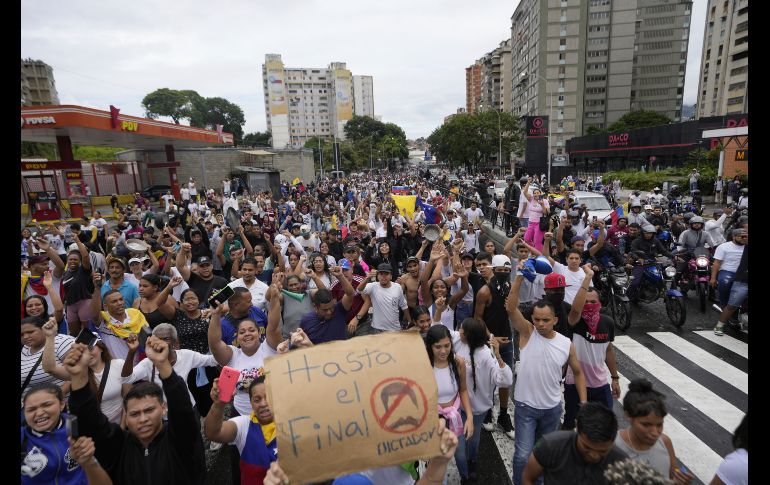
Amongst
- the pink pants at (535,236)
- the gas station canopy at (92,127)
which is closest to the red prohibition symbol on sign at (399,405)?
the pink pants at (535,236)

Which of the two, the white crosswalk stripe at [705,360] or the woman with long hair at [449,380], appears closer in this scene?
the woman with long hair at [449,380]

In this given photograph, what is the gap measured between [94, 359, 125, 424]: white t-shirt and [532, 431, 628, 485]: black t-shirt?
126 inches

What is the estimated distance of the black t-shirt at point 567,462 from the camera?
8.03ft

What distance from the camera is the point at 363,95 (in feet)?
528

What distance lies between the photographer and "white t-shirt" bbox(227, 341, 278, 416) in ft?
11.9

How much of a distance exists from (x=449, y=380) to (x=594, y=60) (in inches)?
3522

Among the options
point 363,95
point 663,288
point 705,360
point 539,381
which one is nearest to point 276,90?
point 363,95

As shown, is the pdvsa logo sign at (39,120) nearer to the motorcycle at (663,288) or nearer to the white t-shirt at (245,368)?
the white t-shirt at (245,368)

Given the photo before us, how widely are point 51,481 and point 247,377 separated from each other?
1422mm

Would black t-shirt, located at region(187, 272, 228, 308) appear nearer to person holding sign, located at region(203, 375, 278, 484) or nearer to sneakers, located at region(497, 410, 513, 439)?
person holding sign, located at region(203, 375, 278, 484)

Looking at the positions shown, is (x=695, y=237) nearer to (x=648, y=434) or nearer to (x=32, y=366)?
(x=648, y=434)

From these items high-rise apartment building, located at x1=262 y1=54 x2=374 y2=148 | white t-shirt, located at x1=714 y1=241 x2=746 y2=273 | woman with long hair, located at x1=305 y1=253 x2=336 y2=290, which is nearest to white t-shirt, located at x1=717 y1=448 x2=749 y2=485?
woman with long hair, located at x1=305 y1=253 x2=336 y2=290

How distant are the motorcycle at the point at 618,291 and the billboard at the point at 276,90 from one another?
115976mm

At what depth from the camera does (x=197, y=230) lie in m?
8.57
